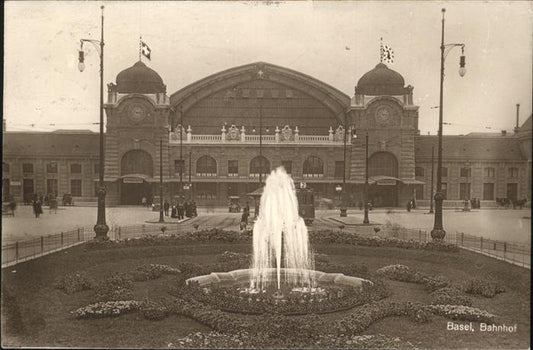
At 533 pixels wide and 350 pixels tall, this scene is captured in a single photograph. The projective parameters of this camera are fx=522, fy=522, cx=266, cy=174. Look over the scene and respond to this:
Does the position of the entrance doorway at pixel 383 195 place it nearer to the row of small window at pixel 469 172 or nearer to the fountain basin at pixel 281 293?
the row of small window at pixel 469 172

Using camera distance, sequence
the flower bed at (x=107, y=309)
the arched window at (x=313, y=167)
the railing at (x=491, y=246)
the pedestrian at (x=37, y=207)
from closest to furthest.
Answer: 1. the flower bed at (x=107, y=309)
2. the railing at (x=491, y=246)
3. the pedestrian at (x=37, y=207)
4. the arched window at (x=313, y=167)

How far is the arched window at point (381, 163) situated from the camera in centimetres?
4222

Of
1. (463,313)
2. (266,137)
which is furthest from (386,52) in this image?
(266,137)

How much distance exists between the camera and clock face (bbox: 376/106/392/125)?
4269 cm

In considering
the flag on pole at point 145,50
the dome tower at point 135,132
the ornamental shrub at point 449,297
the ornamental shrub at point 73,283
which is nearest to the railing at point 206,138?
the dome tower at point 135,132

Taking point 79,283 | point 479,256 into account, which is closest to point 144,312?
point 79,283

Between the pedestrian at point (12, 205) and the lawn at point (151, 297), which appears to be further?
the pedestrian at point (12, 205)

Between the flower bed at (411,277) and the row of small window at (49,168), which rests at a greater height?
the row of small window at (49,168)

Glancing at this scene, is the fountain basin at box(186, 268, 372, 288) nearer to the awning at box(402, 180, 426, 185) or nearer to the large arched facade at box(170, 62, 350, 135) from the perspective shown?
the awning at box(402, 180, 426, 185)

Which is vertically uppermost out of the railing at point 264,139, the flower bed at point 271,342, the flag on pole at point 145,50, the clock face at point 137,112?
the clock face at point 137,112

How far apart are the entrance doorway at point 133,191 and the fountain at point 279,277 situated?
14.0m

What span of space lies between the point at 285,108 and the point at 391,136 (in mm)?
9876

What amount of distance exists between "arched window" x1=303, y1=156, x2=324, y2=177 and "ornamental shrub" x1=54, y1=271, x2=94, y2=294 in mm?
22297

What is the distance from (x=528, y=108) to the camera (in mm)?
14797
